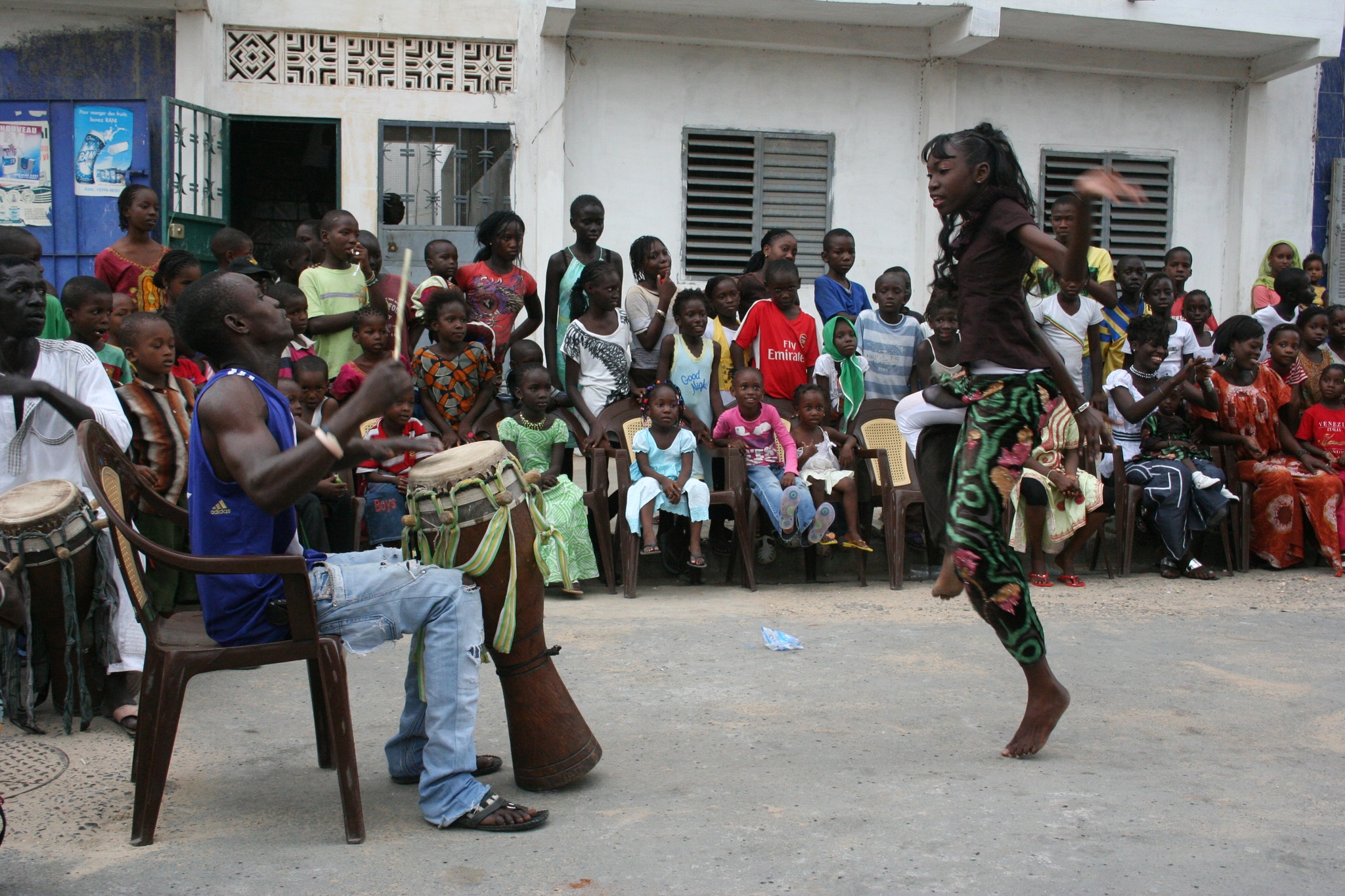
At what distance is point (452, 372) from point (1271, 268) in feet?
23.7

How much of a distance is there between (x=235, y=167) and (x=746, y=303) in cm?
721

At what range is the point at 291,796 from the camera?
11.0ft

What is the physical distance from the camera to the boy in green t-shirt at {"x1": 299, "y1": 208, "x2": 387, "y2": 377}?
6.88m

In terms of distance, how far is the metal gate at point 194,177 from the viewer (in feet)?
27.5

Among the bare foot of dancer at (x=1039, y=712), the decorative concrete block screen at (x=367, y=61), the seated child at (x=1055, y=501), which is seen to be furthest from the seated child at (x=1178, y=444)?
the decorative concrete block screen at (x=367, y=61)

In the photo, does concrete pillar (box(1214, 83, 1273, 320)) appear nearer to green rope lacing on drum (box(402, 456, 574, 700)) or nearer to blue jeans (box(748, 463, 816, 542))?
blue jeans (box(748, 463, 816, 542))

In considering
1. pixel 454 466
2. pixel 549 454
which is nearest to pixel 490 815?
pixel 454 466

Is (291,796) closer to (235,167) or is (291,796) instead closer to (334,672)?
(334,672)

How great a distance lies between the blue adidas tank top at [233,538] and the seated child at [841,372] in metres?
4.63

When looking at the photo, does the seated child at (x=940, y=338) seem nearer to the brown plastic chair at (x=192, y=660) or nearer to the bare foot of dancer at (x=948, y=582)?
the bare foot of dancer at (x=948, y=582)

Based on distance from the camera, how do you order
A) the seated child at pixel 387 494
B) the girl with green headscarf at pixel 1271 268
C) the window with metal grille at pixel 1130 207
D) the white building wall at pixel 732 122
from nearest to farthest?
the seated child at pixel 387 494 → the girl with green headscarf at pixel 1271 268 → the white building wall at pixel 732 122 → the window with metal grille at pixel 1130 207

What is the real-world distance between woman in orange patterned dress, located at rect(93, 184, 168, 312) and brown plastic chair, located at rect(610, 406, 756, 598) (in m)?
2.84

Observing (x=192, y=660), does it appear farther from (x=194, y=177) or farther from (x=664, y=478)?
(x=194, y=177)

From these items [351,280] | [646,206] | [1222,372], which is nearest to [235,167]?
[646,206]
